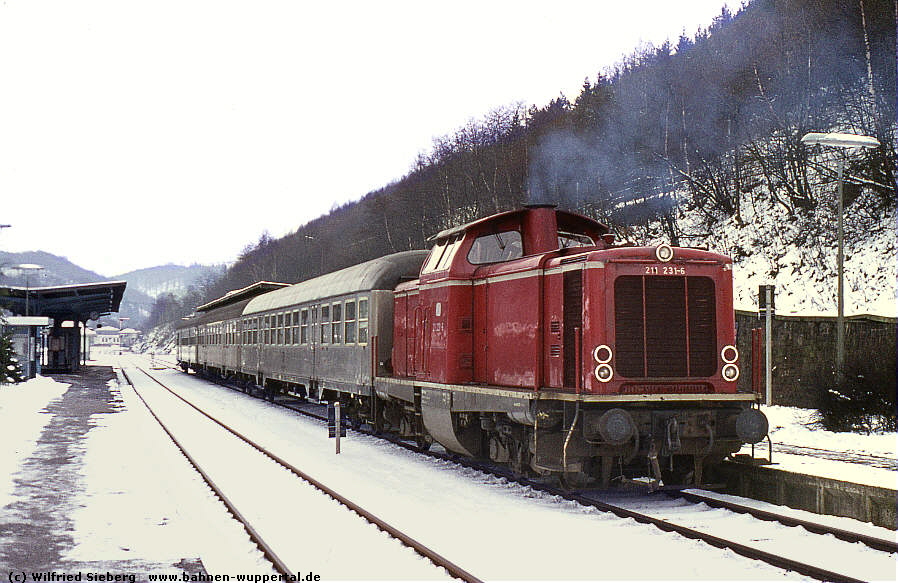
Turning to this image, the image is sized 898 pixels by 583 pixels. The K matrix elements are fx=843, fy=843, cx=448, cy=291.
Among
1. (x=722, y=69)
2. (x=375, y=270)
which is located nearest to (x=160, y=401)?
(x=375, y=270)

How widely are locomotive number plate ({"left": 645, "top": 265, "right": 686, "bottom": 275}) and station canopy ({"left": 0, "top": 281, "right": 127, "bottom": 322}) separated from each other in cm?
3228

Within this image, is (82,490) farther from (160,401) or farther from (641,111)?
(641,111)

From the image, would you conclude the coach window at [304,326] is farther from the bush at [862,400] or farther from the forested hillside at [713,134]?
the bush at [862,400]

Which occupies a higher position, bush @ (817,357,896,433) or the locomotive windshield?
the locomotive windshield

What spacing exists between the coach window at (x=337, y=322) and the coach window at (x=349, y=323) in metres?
0.35

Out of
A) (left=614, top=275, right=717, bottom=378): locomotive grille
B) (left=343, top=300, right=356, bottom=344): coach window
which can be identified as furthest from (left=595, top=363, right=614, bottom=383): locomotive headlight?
(left=343, top=300, right=356, bottom=344): coach window

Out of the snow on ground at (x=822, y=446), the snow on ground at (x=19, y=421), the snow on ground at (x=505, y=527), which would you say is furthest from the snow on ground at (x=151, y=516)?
the snow on ground at (x=822, y=446)

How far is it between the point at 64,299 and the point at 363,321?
35.2 metres

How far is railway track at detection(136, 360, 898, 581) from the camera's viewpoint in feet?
24.2

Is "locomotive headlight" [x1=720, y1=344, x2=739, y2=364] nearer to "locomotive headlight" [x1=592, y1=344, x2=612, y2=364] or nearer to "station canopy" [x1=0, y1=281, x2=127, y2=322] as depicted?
"locomotive headlight" [x1=592, y1=344, x2=612, y2=364]

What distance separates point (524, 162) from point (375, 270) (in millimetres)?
30028

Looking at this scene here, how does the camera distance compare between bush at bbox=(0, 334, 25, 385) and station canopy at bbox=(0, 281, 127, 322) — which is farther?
station canopy at bbox=(0, 281, 127, 322)

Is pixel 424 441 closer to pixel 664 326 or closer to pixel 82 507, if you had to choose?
pixel 664 326

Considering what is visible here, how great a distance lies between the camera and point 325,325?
20.7 metres
